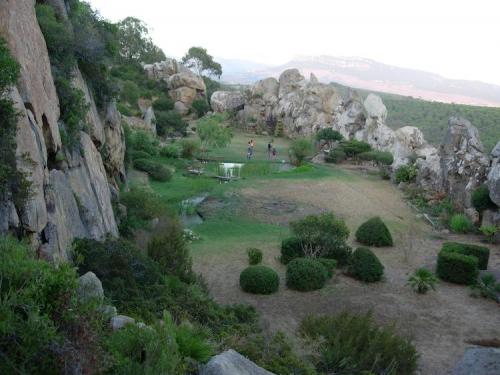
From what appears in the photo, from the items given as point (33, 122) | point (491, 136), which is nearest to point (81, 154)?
point (33, 122)

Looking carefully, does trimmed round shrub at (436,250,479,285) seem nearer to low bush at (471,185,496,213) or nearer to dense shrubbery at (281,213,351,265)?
dense shrubbery at (281,213,351,265)

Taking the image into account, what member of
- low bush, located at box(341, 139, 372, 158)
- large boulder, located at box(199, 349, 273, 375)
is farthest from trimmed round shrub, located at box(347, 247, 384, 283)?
low bush, located at box(341, 139, 372, 158)

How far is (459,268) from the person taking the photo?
665 inches

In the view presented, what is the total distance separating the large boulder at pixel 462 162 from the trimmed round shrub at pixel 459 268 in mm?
10235

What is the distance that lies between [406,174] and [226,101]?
128 ft

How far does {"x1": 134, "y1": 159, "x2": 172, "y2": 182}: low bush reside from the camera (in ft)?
108

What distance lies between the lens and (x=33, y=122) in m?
10.2

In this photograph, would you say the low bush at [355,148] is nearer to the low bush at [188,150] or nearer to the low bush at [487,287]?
the low bush at [188,150]

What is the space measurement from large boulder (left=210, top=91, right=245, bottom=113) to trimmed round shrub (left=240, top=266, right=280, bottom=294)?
54.7 meters

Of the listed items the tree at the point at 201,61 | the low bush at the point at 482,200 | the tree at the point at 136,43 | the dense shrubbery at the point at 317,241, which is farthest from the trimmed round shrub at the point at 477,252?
the tree at the point at 201,61

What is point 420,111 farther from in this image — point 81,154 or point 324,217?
point 81,154

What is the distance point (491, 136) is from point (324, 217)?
152 feet

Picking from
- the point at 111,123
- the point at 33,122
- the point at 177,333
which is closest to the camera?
the point at 177,333

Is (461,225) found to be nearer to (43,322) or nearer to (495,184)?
(495,184)
